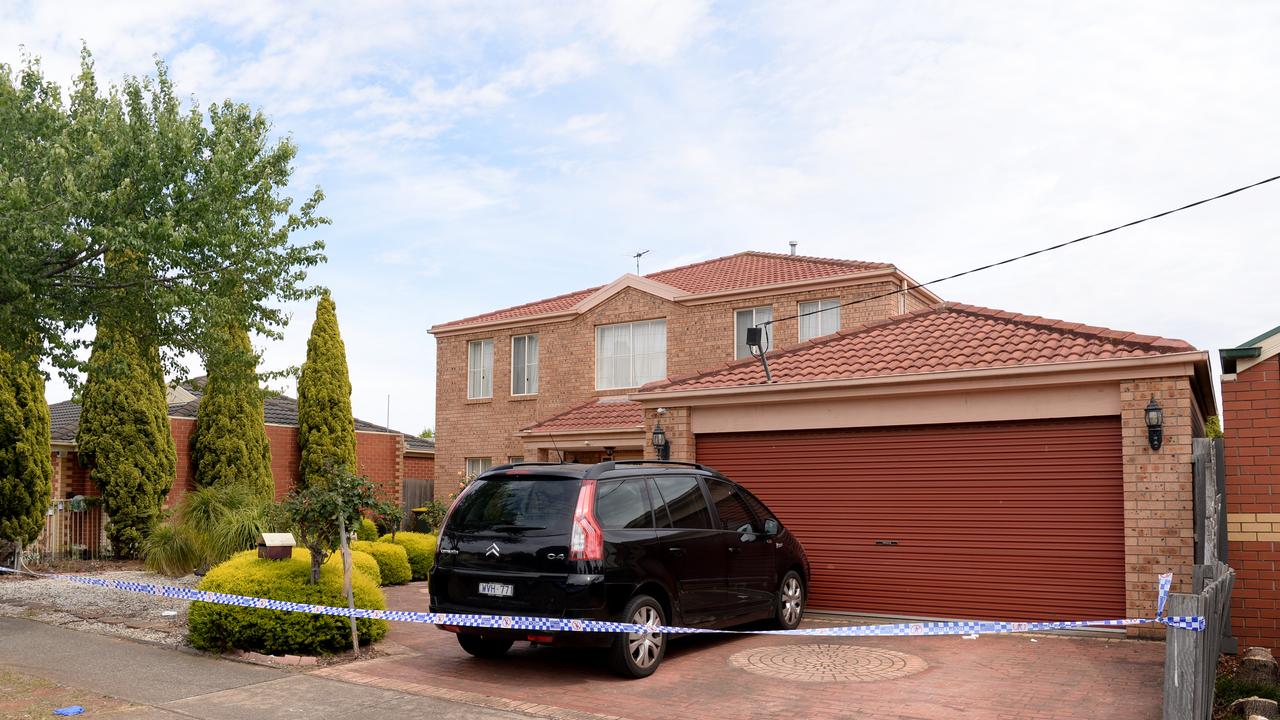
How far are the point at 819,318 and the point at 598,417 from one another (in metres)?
4.99

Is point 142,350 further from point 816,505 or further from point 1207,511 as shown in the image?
point 1207,511

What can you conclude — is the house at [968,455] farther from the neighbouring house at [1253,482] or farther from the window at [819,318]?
the window at [819,318]

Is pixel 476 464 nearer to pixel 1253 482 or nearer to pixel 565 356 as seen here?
pixel 565 356

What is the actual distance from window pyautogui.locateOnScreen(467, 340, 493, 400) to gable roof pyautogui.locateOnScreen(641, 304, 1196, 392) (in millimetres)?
11956

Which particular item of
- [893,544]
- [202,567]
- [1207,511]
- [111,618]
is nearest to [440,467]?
[202,567]

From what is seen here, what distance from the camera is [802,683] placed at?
8.12 meters

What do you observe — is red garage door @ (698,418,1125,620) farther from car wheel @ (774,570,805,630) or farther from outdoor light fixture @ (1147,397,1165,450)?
car wheel @ (774,570,805,630)

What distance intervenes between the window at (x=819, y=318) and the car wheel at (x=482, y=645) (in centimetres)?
1198

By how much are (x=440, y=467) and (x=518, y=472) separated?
1701 cm

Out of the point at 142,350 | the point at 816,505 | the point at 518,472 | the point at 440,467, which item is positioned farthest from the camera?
the point at 440,467

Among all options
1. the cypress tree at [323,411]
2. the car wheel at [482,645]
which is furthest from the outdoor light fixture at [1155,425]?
the cypress tree at [323,411]

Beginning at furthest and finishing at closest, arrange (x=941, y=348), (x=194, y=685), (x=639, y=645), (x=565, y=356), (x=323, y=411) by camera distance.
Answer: (x=323, y=411) → (x=565, y=356) → (x=941, y=348) → (x=639, y=645) → (x=194, y=685)

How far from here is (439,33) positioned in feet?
37.1

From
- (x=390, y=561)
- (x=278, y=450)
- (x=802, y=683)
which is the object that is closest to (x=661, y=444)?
(x=390, y=561)
